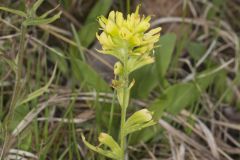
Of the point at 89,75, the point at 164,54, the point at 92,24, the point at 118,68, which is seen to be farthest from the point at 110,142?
the point at 92,24

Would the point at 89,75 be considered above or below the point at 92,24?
below

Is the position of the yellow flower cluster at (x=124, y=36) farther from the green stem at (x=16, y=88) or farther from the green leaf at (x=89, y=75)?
the green leaf at (x=89, y=75)

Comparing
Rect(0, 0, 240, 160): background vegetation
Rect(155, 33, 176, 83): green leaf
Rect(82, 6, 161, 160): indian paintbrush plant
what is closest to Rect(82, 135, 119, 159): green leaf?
Rect(82, 6, 161, 160): indian paintbrush plant

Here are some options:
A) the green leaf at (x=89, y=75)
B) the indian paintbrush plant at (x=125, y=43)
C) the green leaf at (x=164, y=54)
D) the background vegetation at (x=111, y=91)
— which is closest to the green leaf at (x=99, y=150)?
the indian paintbrush plant at (x=125, y=43)

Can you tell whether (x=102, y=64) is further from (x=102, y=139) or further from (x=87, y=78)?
(x=102, y=139)

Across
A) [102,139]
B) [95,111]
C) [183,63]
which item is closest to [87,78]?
[95,111]

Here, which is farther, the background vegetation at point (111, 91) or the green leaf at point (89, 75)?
the green leaf at point (89, 75)

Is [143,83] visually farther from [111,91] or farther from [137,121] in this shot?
[137,121]
